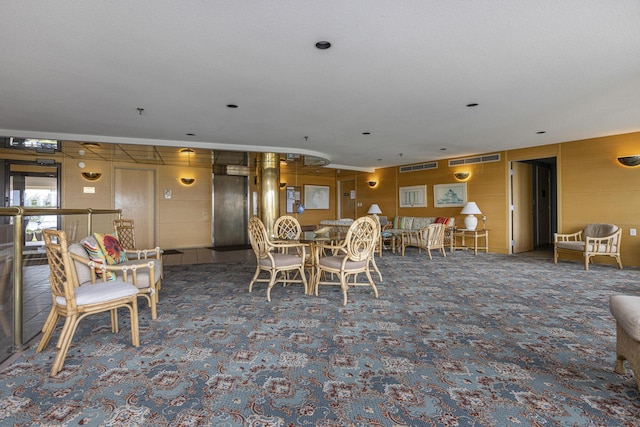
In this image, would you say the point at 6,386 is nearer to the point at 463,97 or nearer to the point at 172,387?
the point at 172,387

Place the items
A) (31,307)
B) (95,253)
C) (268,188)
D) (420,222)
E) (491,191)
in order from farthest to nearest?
(420,222)
(491,191)
(268,188)
(31,307)
(95,253)

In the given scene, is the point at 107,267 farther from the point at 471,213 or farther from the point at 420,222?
the point at 420,222

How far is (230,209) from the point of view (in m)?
9.99

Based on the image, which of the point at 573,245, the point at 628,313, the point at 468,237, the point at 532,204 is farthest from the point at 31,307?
the point at 532,204

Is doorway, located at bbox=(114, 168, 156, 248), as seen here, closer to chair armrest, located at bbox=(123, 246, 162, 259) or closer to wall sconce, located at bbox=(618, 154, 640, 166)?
chair armrest, located at bbox=(123, 246, 162, 259)

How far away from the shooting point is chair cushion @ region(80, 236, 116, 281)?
289cm

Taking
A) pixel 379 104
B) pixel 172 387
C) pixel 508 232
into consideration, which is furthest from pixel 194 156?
pixel 508 232

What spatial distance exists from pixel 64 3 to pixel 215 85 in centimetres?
167

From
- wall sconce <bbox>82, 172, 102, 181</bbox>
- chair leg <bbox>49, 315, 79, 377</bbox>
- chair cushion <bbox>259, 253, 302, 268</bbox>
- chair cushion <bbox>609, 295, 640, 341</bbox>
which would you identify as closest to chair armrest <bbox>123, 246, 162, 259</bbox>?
chair cushion <bbox>259, 253, 302, 268</bbox>

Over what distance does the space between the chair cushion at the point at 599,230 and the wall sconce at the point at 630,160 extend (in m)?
1.29

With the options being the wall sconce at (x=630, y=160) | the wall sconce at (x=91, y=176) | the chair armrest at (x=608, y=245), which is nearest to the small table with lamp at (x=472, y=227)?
the chair armrest at (x=608, y=245)

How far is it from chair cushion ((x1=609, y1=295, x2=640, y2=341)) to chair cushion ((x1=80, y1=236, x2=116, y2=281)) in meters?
3.93

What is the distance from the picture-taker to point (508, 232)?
26.6 feet

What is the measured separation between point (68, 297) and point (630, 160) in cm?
906
